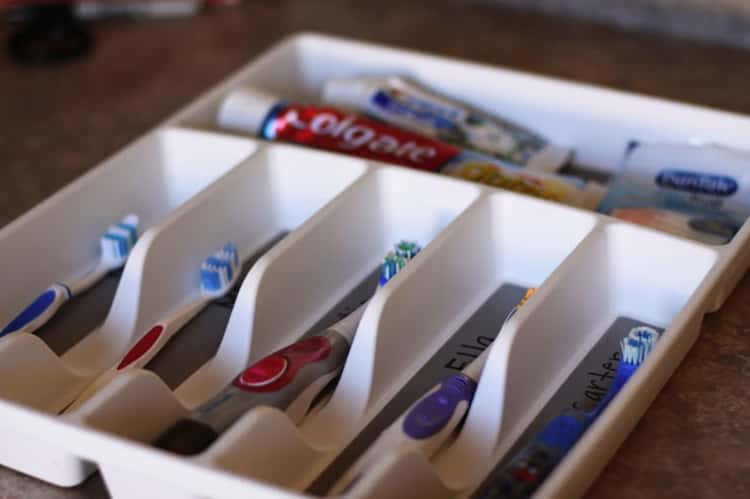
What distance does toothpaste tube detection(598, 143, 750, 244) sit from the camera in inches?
41.3

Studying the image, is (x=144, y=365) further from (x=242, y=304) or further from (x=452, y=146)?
(x=452, y=146)

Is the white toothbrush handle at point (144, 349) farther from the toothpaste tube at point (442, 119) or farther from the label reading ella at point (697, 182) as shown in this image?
the label reading ella at point (697, 182)

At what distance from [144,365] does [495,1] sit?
814 millimetres

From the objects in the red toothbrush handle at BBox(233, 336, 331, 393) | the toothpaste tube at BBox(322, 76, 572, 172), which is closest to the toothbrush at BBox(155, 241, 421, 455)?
the red toothbrush handle at BBox(233, 336, 331, 393)

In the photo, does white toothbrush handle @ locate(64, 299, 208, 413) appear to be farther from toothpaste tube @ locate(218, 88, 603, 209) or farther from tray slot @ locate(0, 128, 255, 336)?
toothpaste tube @ locate(218, 88, 603, 209)

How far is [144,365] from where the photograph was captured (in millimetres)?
943

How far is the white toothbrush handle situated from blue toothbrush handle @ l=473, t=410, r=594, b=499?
0.30 metres

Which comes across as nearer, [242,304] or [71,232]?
[242,304]

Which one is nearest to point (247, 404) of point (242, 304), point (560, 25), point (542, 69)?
point (242, 304)

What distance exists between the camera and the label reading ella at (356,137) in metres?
1.14

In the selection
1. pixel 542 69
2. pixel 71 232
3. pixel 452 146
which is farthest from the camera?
pixel 542 69

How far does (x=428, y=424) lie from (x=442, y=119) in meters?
0.48

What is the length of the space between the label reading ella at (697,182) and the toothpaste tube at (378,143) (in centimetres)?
6

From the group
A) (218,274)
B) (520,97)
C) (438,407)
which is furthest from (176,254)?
(520,97)
